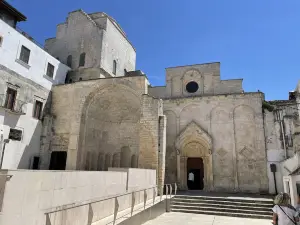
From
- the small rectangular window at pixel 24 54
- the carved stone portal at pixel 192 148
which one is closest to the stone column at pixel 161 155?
the carved stone portal at pixel 192 148

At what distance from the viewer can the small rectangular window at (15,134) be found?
1218 cm

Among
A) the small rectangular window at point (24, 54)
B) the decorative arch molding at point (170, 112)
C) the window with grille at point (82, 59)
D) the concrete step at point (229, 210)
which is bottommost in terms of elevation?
the concrete step at point (229, 210)

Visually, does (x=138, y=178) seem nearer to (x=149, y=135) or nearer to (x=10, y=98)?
(x=149, y=135)

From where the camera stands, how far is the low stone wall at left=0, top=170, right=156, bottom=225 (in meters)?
3.12

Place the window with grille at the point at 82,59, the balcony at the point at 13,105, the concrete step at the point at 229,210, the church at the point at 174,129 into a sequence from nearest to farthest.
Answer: the concrete step at the point at 229,210 → the balcony at the point at 13,105 → the church at the point at 174,129 → the window with grille at the point at 82,59

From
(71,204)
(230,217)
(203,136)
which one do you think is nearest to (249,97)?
(203,136)

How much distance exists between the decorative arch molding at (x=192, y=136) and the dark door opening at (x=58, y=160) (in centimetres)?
776

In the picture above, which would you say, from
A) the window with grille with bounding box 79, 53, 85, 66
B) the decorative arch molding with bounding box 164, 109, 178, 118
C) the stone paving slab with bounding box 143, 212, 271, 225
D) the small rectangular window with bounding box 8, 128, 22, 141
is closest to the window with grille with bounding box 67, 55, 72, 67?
the window with grille with bounding box 79, 53, 85, 66

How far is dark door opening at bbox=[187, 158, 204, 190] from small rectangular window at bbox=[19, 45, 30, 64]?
12698mm

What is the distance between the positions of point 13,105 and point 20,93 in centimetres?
89

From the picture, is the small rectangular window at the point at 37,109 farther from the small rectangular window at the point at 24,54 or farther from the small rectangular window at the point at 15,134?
the small rectangular window at the point at 24,54

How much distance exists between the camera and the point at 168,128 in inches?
620

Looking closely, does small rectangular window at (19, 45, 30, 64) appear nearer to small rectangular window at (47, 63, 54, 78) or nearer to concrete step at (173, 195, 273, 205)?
small rectangular window at (47, 63, 54, 78)

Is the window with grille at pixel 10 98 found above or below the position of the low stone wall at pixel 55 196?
above
